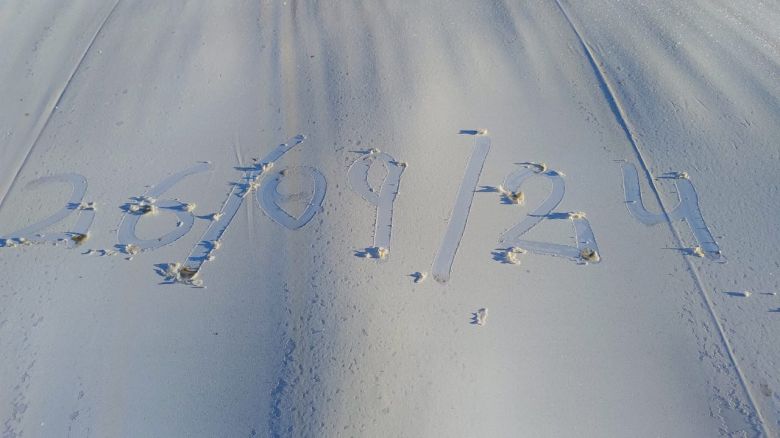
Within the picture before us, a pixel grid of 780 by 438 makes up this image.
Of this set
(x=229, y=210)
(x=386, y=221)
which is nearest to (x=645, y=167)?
(x=386, y=221)

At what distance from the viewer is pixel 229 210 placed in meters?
1.85

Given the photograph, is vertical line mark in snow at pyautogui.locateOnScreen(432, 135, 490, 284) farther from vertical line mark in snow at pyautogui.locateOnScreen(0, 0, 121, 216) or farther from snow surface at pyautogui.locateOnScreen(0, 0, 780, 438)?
vertical line mark in snow at pyautogui.locateOnScreen(0, 0, 121, 216)

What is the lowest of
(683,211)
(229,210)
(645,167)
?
(229,210)

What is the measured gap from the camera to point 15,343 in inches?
63.6

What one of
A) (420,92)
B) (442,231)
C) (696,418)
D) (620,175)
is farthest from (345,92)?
(696,418)

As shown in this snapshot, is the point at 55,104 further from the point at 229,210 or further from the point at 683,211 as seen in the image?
the point at 683,211

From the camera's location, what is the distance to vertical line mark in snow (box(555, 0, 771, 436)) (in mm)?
1498

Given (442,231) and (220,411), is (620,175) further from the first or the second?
(220,411)

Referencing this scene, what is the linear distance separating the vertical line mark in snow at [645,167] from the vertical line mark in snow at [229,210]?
1.17 m

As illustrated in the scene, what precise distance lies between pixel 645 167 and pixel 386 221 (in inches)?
36.0

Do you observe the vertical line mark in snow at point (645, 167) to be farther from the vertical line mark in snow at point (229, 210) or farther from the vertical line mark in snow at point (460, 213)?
the vertical line mark in snow at point (229, 210)

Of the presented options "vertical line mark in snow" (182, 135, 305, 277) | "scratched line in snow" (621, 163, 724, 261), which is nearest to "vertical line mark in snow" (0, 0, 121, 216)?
"vertical line mark in snow" (182, 135, 305, 277)

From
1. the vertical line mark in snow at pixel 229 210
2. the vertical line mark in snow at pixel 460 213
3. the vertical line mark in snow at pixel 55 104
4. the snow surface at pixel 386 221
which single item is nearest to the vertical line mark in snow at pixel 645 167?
the snow surface at pixel 386 221

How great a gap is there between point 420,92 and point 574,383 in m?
1.20
